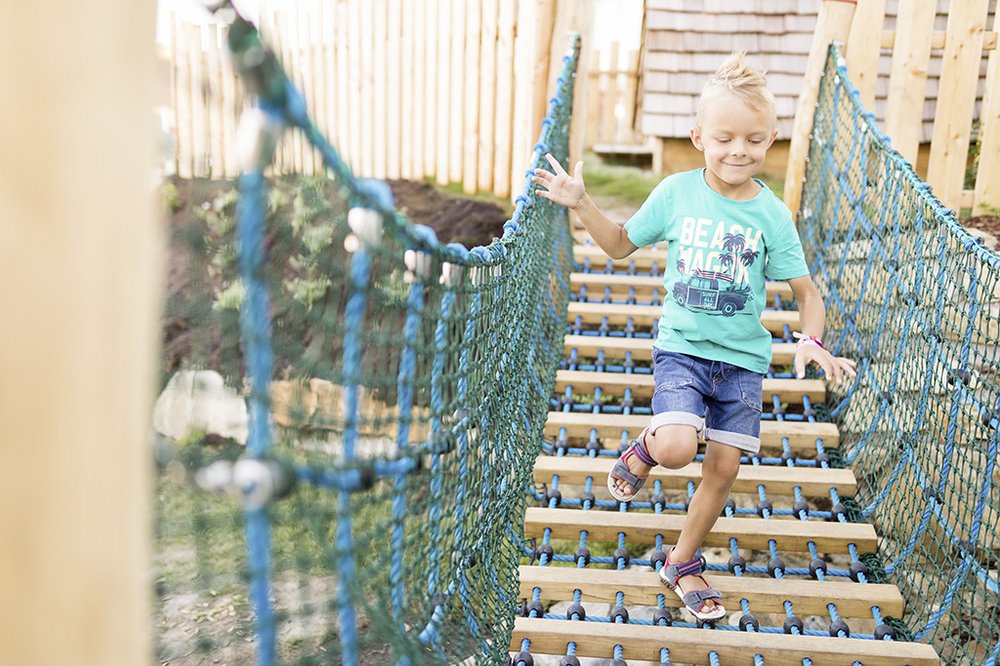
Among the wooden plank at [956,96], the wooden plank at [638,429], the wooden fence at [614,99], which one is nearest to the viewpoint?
the wooden plank at [638,429]

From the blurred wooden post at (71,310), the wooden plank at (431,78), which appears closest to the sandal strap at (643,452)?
the blurred wooden post at (71,310)

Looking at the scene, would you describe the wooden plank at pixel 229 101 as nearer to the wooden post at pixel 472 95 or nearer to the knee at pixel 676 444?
the knee at pixel 676 444

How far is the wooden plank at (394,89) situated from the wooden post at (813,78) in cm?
286

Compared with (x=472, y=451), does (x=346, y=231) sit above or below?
above

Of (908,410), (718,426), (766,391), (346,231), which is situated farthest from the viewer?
(766,391)

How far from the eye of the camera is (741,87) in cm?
202

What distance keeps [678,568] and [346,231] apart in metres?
1.55

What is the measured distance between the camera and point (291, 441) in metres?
1.03

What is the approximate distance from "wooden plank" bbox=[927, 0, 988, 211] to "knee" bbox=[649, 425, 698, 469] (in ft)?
8.03

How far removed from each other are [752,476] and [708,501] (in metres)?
0.59

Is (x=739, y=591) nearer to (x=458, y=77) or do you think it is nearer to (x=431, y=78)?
(x=458, y=77)

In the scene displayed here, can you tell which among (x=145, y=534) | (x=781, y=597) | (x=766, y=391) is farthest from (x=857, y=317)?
(x=145, y=534)

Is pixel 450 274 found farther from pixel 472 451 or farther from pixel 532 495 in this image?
pixel 532 495

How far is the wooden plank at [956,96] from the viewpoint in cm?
387
